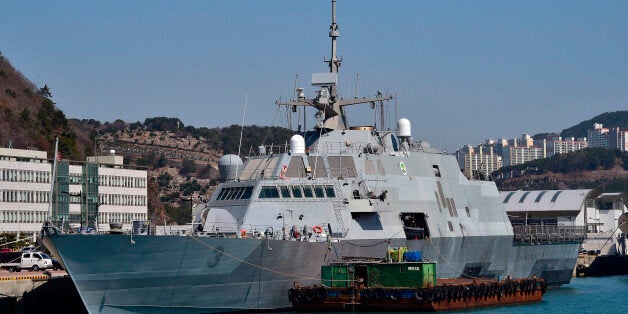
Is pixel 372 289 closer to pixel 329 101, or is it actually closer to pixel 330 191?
pixel 330 191

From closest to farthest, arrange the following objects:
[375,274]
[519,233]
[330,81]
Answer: [375,274]
[330,81]
[519,233]

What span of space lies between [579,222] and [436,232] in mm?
54341

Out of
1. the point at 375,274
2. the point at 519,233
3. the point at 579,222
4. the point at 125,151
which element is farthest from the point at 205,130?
the point at 375,274

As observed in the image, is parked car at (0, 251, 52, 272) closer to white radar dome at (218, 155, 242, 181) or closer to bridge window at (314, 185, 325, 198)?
white radar dome at (218, 155, 242, 181)

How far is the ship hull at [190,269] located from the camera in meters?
33.8

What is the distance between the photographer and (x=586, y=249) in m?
94.3

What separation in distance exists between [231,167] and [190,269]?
8886 mm

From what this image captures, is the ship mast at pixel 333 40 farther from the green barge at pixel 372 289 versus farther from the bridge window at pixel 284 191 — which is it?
the green barge at pixel 372 289

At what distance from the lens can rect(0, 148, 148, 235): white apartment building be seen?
71.8 m

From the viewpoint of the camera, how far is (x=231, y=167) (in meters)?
43.1

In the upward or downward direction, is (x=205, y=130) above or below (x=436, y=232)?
above

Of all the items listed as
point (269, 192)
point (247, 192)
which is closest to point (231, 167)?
point (247, 192)

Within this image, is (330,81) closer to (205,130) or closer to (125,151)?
(125,151)

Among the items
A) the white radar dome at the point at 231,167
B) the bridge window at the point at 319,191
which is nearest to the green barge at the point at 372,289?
the bridge window at the point at 319,191
